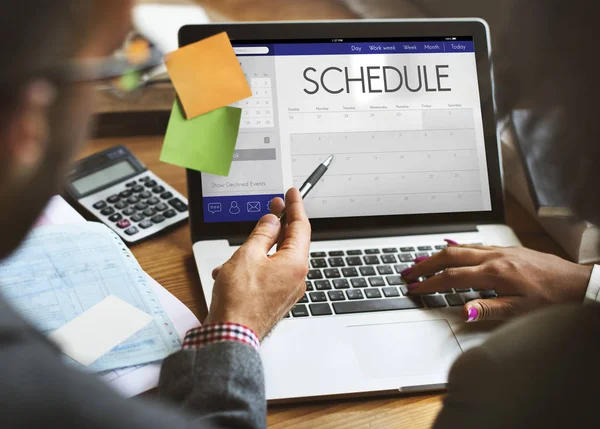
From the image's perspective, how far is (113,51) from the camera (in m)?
0.45

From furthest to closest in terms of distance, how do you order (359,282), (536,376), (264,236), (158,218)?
(158,218) < (359,282) < (264,236) < (536,376)

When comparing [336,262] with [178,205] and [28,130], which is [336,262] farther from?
[28,130]

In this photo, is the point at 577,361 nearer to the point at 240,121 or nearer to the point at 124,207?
the point at 240,121

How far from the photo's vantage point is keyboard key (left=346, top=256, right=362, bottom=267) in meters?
0.86

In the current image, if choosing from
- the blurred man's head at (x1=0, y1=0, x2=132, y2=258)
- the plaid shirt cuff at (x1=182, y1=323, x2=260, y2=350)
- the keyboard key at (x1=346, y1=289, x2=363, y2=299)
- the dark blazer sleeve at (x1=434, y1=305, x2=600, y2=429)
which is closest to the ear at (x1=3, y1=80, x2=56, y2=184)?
the blurred man's head at (x1=0, y1=0, x2=132, y2=258)

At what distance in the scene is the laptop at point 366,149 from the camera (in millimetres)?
867

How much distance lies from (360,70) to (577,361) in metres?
0.54

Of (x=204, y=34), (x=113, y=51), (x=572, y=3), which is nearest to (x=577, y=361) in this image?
(x=572, y=3)

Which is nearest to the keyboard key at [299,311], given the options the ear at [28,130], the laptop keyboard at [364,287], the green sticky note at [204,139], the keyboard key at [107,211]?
the laptop keyboard at [364,287]

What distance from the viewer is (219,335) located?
2.01 ft

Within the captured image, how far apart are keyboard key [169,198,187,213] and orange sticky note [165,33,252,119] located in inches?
5.8

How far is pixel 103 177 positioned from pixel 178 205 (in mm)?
124

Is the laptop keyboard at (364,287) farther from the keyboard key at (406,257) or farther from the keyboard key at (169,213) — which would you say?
the keyboard key at (169,213)

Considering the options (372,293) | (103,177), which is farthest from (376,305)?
(103,177)
